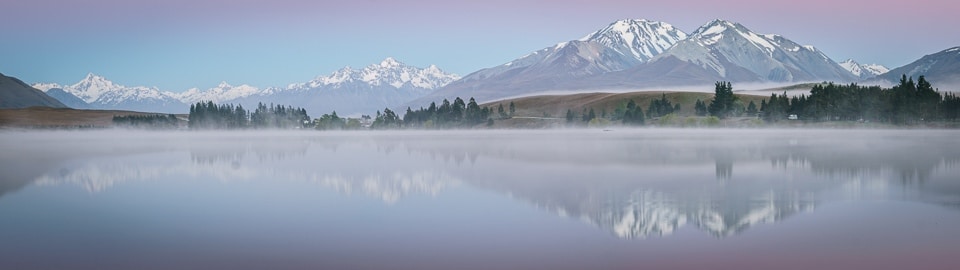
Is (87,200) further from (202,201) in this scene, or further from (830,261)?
(830,261)

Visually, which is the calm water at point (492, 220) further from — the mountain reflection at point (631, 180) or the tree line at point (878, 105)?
the tree line at point (878, 105)

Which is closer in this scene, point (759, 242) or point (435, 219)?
point (759, 242)

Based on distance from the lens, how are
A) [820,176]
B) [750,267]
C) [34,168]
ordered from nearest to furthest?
1. [750,267]
2. [820,176]
3. [34,168]

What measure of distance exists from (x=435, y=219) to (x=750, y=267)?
981 centimetres

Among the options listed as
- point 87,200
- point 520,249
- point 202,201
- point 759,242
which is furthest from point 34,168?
point 759,242

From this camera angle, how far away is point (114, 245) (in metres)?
18.3

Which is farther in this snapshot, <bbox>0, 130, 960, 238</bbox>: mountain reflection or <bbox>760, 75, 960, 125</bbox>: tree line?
<bbox>760, 75, 960, 125</bbox>: tree line

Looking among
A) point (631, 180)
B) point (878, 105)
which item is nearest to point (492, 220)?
point (631, 180)

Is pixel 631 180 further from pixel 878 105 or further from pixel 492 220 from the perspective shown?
pixel 878 105

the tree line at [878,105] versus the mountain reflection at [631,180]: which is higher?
the tree line at [878,105]

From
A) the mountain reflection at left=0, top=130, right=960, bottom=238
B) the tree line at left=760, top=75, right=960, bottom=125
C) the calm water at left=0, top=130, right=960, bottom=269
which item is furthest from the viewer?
the tree line at left=760, top=75, right=960, bottom=125

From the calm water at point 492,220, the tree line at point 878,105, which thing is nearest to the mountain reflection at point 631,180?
the calm water at point 492,220

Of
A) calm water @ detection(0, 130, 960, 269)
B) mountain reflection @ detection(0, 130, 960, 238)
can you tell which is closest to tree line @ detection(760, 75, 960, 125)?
mountain reflection @ detection(0, 130, 960, 238)

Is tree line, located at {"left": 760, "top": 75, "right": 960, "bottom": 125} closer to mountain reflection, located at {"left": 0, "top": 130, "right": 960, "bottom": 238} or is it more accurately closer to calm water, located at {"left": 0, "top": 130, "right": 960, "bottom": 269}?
mountain reflection, located at {"left": 0, "top": 130, "right": 960, "bottom": 238}
